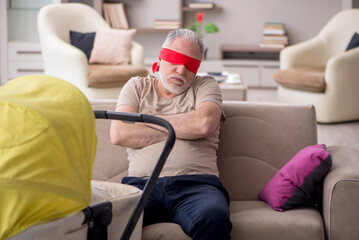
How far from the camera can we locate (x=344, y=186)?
6.60 ft

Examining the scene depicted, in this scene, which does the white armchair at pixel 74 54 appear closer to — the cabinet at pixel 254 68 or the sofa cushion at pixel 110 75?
the sofa cushion at pixel 110 75

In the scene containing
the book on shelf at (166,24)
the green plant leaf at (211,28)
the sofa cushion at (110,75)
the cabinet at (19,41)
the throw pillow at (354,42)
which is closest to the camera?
the sofa cushion at (110,75)

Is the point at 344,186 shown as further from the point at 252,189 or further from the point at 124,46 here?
the point at 124,46

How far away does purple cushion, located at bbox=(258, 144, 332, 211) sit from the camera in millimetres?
2148

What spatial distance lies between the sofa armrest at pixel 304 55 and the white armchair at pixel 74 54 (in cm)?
A: 141

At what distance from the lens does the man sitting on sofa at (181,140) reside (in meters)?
2.01

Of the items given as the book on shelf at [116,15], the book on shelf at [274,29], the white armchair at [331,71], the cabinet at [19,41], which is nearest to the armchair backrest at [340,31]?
the white armchair at [331,71]

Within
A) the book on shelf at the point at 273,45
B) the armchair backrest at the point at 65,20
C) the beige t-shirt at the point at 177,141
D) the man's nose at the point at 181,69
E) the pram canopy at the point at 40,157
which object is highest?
the pram canopy at the point at 40,157

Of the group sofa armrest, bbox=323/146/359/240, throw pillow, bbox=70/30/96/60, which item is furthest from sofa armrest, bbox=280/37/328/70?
sofa armrest, bbox=323/146/359/240

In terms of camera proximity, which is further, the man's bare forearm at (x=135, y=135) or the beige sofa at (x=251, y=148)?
the beige sofa at (x=251, y=148)

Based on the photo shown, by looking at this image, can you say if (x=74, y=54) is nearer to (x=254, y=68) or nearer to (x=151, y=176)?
(x=254, y=68)

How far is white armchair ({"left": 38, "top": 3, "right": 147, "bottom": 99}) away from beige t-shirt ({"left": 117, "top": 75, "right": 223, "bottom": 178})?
2.72 m

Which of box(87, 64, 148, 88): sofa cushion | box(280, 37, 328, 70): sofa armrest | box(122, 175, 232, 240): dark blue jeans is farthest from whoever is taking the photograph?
box(280, 37, 328, 70): sofa armrest

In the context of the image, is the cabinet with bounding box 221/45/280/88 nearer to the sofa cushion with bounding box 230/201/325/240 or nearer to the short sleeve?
the short sleeve
